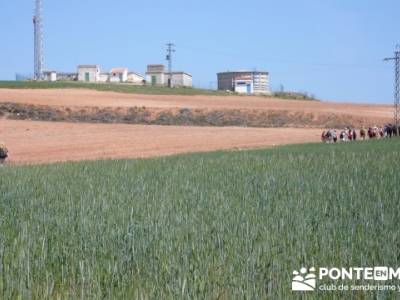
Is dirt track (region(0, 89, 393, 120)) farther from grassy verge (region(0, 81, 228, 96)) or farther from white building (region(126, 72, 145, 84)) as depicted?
white building (region(126, 72, 145, 84))

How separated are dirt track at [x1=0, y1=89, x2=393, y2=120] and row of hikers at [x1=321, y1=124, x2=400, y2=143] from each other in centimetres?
1028

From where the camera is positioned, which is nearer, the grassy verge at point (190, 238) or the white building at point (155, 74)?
the grassy verge at point (190, 238)

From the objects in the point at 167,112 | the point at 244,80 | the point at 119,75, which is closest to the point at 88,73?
the point at 119,75

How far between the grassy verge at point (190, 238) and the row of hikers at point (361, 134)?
106 feet

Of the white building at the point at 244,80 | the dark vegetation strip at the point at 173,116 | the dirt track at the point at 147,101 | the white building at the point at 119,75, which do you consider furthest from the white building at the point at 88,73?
the dark vegetation strip at the point at 173,116

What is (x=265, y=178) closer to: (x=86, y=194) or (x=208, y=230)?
(x=86, y=194)

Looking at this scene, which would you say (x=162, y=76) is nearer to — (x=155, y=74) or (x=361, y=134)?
(x=155, y=74)

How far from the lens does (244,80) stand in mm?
119250

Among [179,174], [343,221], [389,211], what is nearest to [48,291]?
[343,221]

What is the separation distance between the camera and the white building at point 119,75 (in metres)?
120

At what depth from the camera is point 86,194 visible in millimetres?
10961

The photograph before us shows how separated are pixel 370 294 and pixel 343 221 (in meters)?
2.71

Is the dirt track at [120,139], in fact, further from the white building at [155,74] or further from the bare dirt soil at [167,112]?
the white building at [155,74]

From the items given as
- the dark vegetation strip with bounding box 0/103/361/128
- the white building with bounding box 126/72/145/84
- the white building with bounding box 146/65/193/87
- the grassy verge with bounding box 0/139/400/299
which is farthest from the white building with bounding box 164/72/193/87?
the grassy verge with bounding box 0/139/400/299
